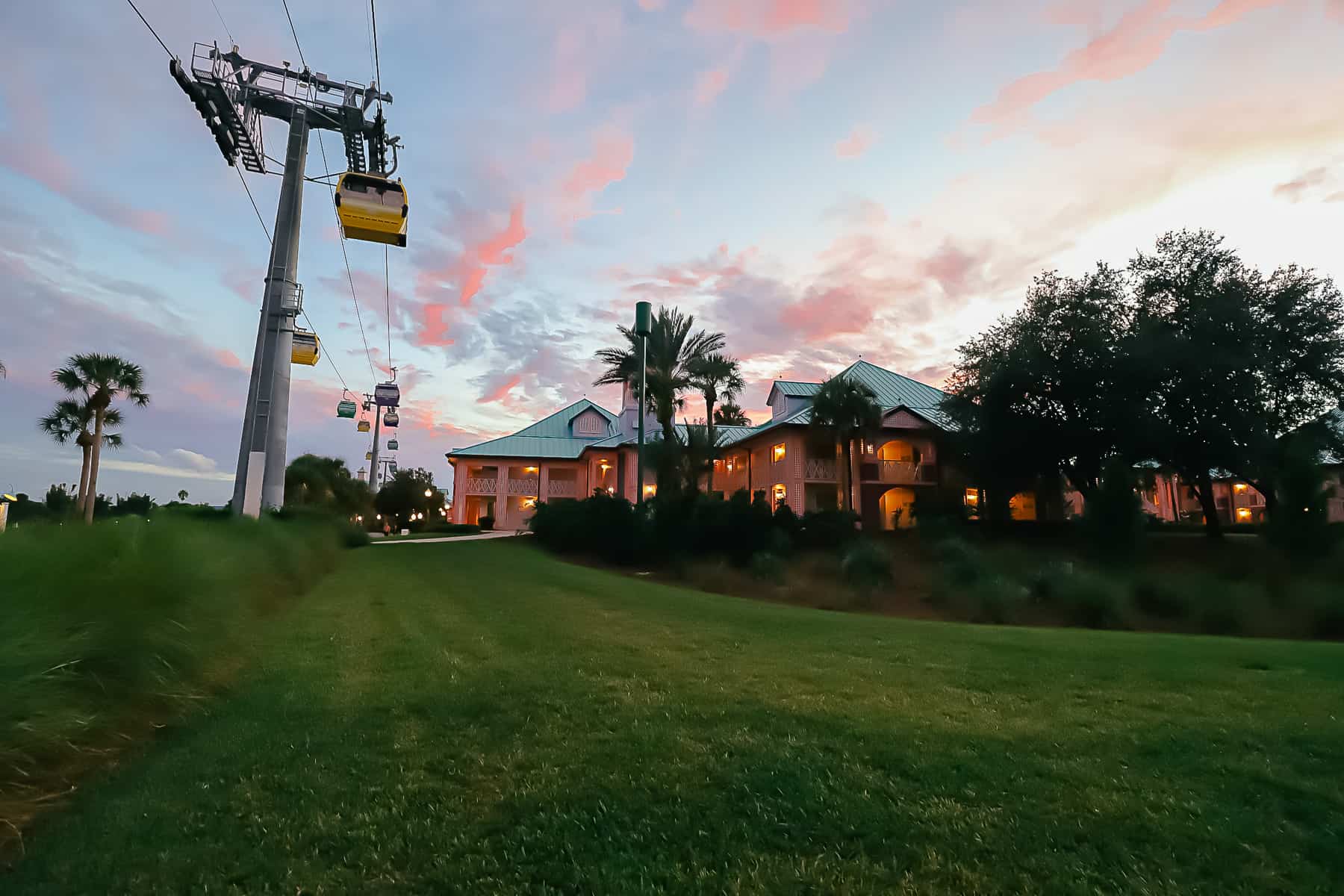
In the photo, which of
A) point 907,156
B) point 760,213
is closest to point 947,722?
point 907,156

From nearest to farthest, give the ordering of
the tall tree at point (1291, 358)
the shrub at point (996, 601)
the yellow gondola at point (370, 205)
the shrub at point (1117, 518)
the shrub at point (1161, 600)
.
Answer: the shrub at point (996, 601)
the shrub at point (1161, 600)
the yellow gondola at point (370, 205)
the shrub at point (1117, 518)
the tall tree at point (1291, 358)

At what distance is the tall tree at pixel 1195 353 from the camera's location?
21422mm

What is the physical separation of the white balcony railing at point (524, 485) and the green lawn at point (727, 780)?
136 feet

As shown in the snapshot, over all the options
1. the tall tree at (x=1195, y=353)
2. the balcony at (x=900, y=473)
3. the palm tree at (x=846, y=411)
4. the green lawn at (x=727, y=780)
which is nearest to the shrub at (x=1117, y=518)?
the tall tree at (x=1195, y=353)

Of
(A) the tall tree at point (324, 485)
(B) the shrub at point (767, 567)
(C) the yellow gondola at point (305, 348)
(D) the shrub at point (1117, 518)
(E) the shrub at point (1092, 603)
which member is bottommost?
(E) the shrub at point (1092, 603)

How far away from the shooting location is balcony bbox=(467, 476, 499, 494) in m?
47.0

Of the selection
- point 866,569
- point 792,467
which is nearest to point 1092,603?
point 866,569

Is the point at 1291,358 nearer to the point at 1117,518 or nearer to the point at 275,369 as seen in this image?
the point at 1117,518

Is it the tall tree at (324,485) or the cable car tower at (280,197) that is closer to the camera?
the cable car tower at (280,197)

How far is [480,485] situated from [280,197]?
105 feet

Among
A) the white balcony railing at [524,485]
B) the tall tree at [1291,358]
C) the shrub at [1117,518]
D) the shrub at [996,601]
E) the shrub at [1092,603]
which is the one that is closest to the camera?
the shrub at [1092,603]

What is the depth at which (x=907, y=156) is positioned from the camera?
1481 cm

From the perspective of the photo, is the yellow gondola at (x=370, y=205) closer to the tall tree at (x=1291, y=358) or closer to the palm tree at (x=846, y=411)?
the palm tree at (x=846, y=411)

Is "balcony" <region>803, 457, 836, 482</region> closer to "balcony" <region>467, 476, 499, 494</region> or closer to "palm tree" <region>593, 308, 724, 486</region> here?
"palm tree" <region>593, 308, 724, 486</region>
